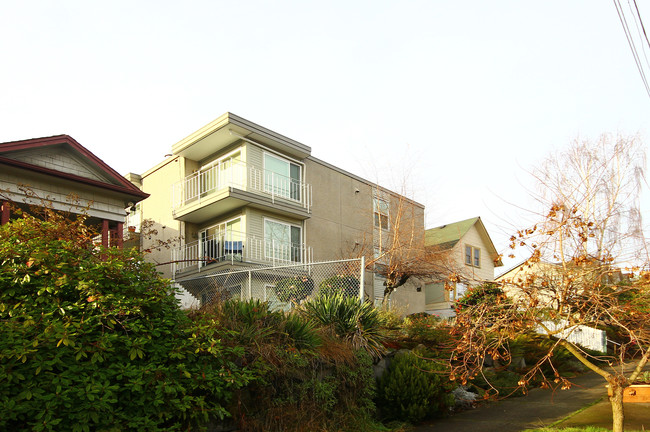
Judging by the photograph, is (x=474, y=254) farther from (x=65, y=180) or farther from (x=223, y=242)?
(x=65, y=180)

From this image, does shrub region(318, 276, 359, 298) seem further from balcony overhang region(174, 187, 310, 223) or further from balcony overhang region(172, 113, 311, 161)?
balcony overhang region(172, 113, 311, 161)

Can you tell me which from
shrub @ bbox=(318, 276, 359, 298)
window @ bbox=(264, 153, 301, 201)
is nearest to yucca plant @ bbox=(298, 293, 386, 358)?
shrub @ bbox=(318, 276, 359, 298)

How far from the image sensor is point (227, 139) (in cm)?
2064

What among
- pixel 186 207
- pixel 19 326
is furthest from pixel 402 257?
pixel 19 326

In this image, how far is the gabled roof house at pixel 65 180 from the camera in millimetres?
14250

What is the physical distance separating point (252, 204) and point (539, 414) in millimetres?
12926

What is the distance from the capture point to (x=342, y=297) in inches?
404

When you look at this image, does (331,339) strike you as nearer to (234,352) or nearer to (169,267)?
(234,352)

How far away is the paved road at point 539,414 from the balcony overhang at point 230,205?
1158 centimetres

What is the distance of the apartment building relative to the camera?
2000 centimetres

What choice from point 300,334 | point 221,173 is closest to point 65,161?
point 221,173

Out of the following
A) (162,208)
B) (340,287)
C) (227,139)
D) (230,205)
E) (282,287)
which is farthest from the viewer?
(162,208)

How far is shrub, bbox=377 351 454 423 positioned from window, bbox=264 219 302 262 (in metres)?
10.9

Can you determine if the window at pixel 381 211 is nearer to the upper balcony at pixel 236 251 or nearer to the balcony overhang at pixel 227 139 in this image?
the upper balcony at pixel 236 251
